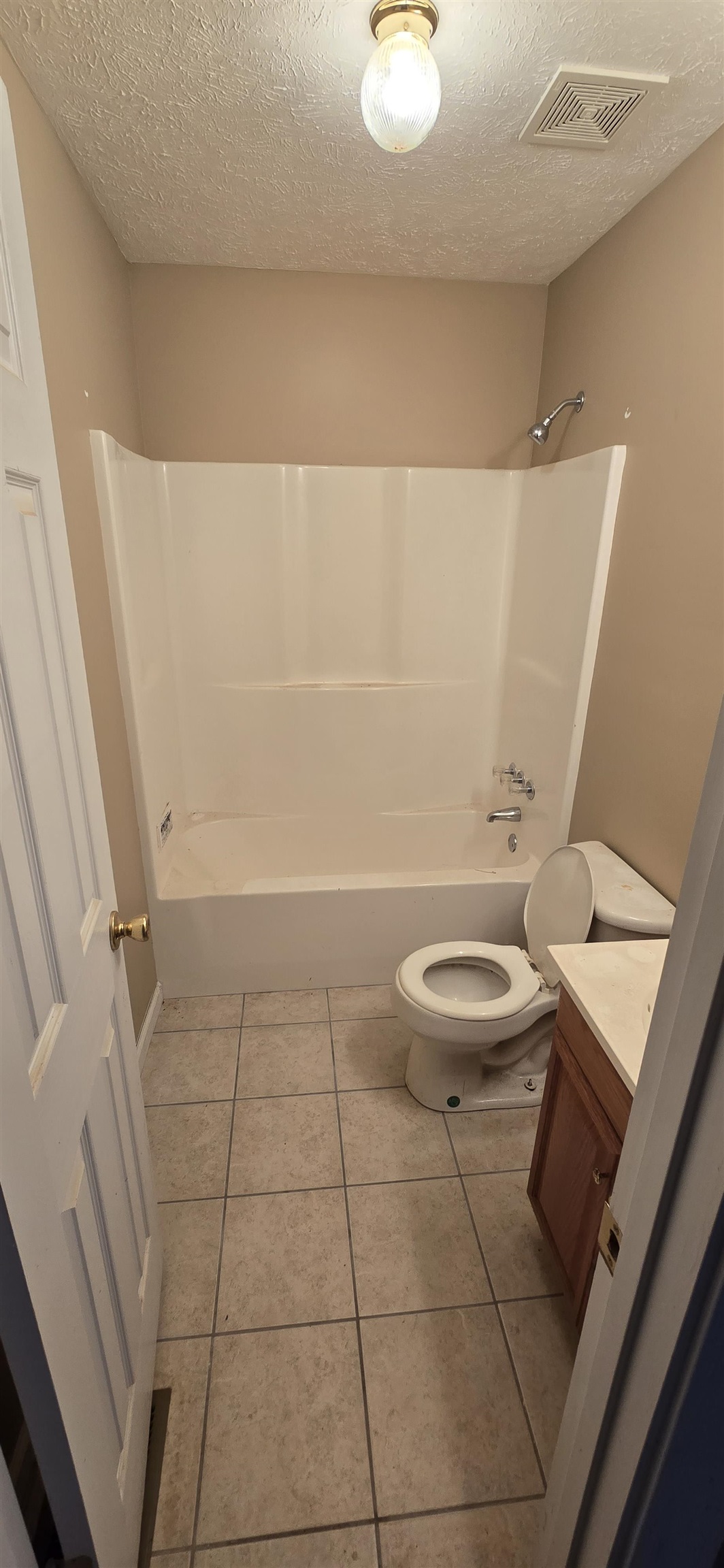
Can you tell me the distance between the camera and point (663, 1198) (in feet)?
1.84

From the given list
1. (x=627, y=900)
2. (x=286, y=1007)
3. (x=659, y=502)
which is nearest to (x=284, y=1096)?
(x=286, y=1007)

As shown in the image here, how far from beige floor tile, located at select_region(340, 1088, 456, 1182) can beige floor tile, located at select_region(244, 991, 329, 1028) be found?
0.38 m

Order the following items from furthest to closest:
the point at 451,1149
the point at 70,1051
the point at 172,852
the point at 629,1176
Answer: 1. the point at 172,852
2. the point at 451,1149
3. the point at 70,1051
4. the point at 629,1176

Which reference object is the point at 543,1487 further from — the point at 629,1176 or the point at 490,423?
the point at 490,423

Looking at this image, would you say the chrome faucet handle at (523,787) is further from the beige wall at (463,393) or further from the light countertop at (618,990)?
the light countertop at (618,990)

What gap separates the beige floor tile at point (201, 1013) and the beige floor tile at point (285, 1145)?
1.24 feet

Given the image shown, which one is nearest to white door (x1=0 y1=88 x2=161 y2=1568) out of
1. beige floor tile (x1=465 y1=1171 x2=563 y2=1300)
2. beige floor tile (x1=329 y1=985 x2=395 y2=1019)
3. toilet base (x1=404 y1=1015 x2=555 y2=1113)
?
beige floor tile (x1=465 y1=1171 x2=563 y2=1300)

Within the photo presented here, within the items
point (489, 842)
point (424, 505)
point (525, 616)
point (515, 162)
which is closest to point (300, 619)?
point (424, 505)

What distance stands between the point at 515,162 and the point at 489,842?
2139 mm

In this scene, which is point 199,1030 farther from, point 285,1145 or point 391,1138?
point 391,1138

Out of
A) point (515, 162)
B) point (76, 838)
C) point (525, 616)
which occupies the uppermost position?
point (515, 162)

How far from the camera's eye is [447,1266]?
5.12ft

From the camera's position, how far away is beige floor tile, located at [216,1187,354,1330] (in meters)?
1.47

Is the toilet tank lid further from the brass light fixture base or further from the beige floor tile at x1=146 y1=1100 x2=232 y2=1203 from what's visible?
the brass light fixture base
